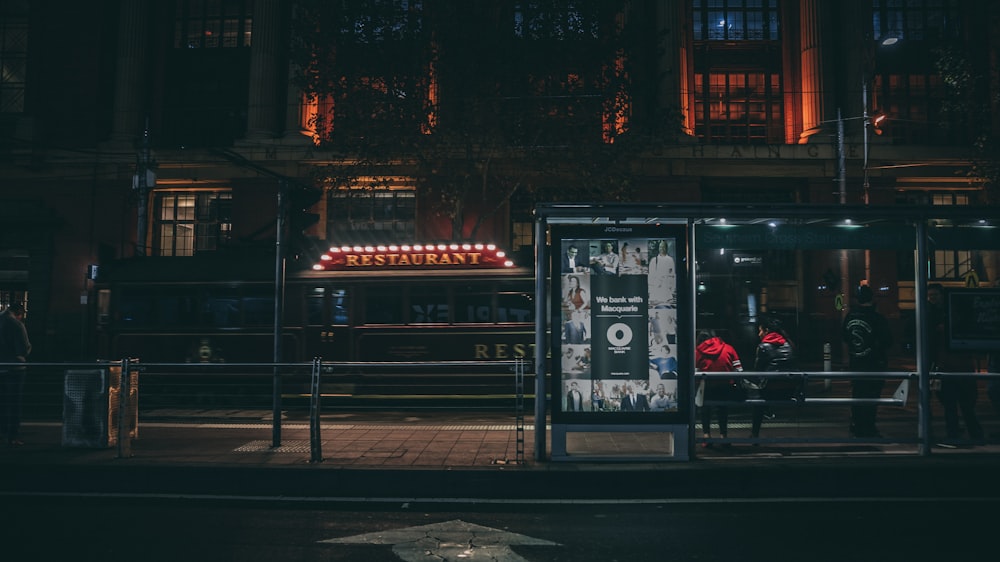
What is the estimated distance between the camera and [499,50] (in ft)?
62.9

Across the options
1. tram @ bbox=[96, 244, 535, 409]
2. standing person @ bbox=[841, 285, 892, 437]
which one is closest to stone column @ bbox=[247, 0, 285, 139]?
tram @ bbox=[96, 244, 535, 409]

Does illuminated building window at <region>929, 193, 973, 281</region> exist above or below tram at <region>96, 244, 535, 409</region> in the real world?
above

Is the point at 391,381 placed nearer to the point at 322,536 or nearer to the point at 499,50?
the point at 322,536

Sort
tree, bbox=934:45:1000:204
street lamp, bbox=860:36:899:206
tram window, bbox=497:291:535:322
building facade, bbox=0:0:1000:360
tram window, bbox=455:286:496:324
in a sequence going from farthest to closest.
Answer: building facade, bbox=0:0:1000:360, street lamp, bbox=860:36:899:206, tree, bbox=934:45:1000:204, tram window, bbox=455:286:496:324, tram window, bbox=497:291:535:322

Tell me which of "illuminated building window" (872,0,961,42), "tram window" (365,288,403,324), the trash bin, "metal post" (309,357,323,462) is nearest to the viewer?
"metal post" (309,357,323,462)

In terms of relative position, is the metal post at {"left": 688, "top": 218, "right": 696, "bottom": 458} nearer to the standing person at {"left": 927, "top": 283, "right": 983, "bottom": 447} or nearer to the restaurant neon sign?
the standing person at {"left": 927, "top": 283, "right": 983, "bottom": 447}

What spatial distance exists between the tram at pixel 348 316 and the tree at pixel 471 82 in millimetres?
6390

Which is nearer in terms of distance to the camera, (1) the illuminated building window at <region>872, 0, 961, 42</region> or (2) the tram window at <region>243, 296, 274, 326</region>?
(2) the tram window at <region>243, 296, 274, 326</region>

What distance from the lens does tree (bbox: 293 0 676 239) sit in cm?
1933

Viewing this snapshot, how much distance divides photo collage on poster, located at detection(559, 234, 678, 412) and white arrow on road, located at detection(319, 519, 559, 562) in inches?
99.6

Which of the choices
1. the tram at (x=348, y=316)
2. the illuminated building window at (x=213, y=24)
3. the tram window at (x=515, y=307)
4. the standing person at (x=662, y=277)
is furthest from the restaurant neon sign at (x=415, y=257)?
the illuminated building window at (x=213, y=24)

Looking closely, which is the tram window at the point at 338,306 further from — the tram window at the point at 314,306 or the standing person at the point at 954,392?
the standing person at the point at 954,392

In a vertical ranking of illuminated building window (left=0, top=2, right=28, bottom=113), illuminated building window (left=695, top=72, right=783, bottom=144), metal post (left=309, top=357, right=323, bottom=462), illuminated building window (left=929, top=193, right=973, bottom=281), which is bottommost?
metal post (left=309, top=357, right=323, bottom=462)

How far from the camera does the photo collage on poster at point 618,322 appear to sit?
7.79 m
